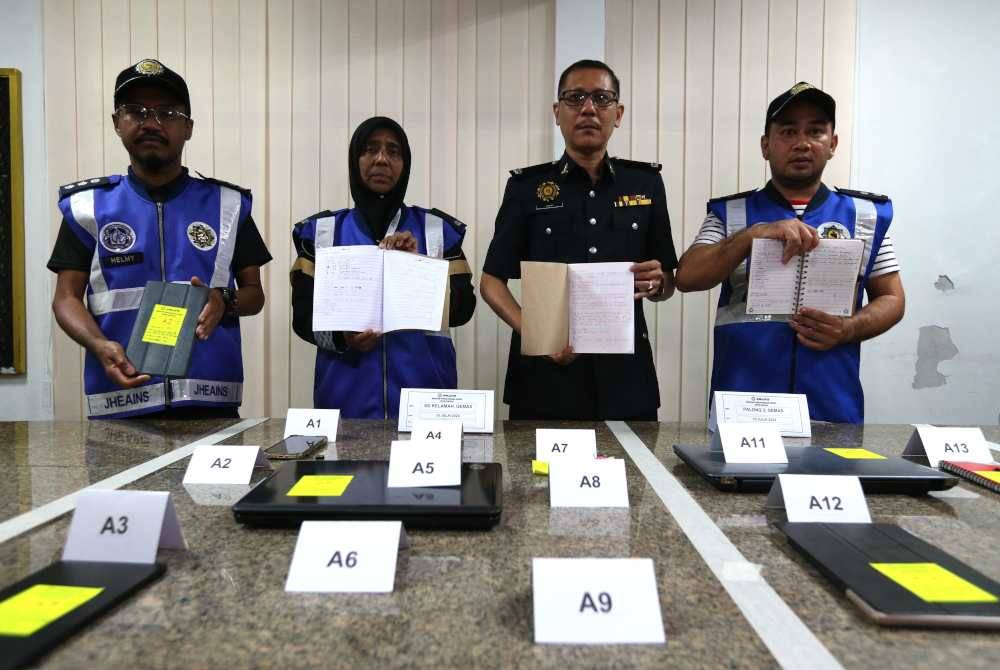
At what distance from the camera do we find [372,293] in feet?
5.69

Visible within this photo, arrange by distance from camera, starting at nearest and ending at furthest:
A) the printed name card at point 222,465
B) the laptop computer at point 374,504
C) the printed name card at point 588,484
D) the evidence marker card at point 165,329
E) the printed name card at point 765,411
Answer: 1. the laptop computer at point 374,504
2. the printed name card at point 588,484
3. the printed name card at point 222,465
4. the printed name card at point 765,411
5. the evidence marker card at point 165,329

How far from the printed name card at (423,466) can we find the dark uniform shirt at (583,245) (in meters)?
1.11

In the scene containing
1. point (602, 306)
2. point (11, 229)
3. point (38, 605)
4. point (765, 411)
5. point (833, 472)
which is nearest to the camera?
point (38, 605)

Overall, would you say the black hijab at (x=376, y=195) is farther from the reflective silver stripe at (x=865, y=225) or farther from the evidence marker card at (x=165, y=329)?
the reflective silver stripe at (x=865, y=225)

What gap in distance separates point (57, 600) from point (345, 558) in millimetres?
246

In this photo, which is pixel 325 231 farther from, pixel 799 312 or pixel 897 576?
pixel 897 576

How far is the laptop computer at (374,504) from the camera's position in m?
0.71

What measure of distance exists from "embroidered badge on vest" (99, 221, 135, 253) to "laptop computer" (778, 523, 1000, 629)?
6.19 ft

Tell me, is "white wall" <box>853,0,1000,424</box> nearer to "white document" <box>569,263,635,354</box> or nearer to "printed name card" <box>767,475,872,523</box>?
"white document" <box>569,263,635,354</box>

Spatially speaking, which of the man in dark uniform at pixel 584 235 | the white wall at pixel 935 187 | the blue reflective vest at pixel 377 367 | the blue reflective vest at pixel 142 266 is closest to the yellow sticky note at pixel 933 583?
the man in dark uniform at pixel 584 235

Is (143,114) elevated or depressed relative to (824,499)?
elevated

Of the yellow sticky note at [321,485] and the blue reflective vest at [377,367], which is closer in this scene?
the yellow sticky note at [321,485]

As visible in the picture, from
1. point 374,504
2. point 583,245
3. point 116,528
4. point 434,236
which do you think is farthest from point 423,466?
point 434,236

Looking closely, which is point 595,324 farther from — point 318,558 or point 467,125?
point 467,125
